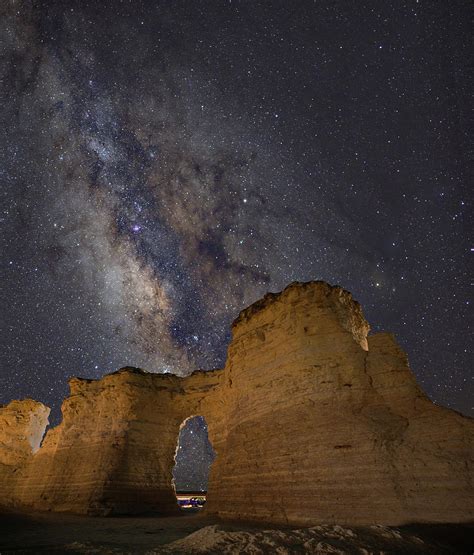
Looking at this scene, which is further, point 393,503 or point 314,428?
point 314,428

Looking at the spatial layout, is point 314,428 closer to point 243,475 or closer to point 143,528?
point 243,475

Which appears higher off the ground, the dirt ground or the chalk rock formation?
the chalk rock formation

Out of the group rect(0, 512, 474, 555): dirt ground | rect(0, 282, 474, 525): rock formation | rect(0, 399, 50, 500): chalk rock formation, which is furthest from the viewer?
rect(0, 399, 50, 500): chalk rock formation

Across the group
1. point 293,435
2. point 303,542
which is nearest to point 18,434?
point 293,435

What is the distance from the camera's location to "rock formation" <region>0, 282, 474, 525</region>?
354 inches

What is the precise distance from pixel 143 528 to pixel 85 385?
12129 millimetres

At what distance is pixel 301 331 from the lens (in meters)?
12.9

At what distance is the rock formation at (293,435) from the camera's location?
8.99 m

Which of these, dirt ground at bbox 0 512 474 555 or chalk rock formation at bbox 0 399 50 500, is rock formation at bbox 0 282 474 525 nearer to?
dirt ground at bbox 0 512 474 555

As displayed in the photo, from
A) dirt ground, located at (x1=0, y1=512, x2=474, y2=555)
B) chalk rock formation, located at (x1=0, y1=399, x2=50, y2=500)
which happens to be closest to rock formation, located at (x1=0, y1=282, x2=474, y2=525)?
dirt ground, located at (x1=0, y1=512, x2=474, y2=555)

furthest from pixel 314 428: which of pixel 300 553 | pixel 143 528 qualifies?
pixel 143 528

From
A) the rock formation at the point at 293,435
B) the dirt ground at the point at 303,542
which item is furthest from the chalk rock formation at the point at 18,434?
the dirt ground at the point at 303,542

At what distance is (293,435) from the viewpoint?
11.4 meters

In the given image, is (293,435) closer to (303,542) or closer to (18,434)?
(303,542)
